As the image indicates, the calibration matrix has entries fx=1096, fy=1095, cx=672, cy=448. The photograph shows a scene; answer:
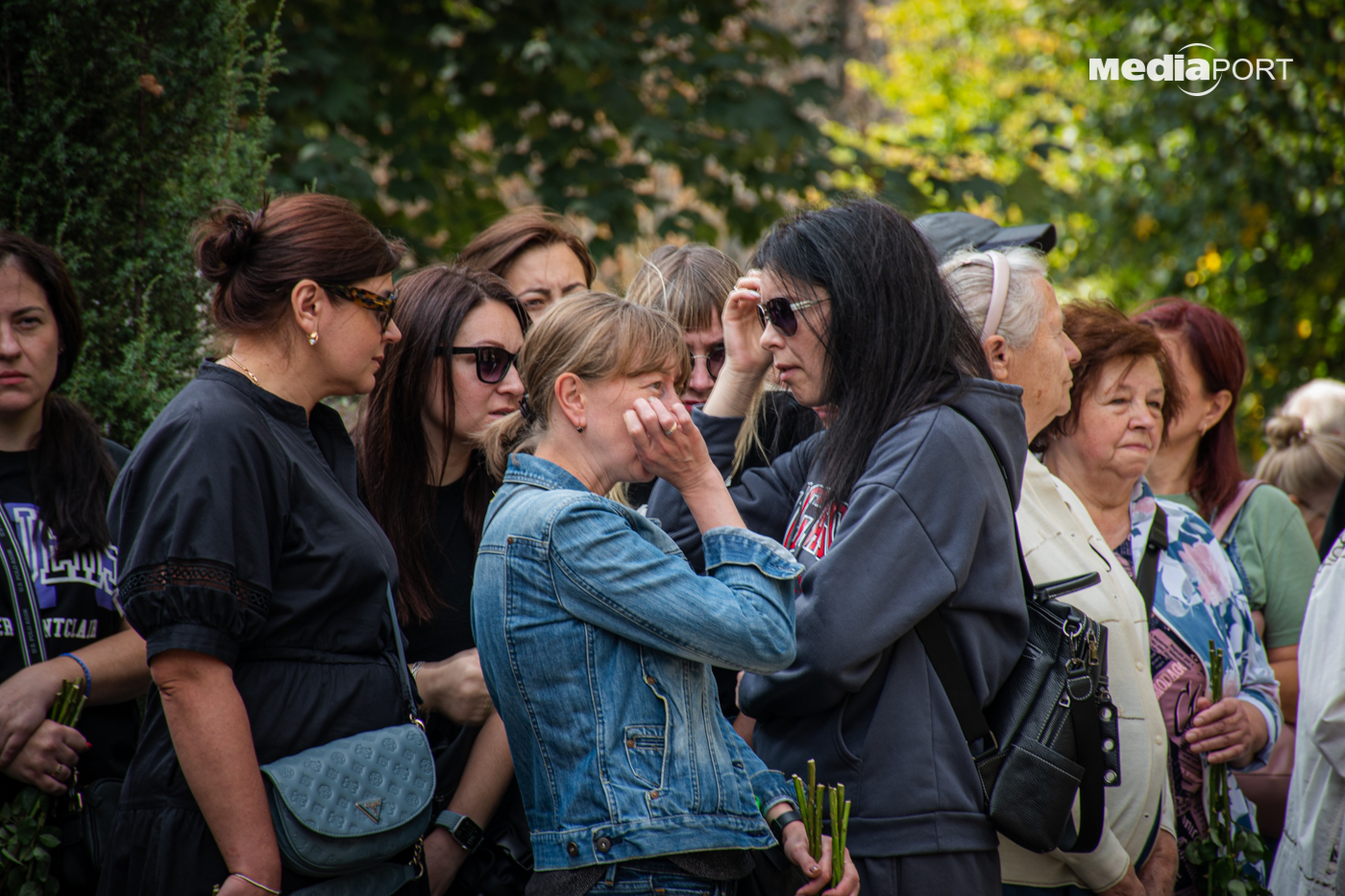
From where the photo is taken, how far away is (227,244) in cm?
238

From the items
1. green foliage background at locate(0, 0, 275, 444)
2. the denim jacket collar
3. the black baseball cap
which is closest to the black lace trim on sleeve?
the denim jacket collar

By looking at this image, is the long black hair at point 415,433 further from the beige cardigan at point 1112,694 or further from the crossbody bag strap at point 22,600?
the beige cardigan at point 1112,694

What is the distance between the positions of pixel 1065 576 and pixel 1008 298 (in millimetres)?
708

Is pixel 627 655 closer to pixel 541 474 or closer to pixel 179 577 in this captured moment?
pixel 541 474

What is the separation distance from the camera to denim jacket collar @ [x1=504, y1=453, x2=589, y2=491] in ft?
6.95

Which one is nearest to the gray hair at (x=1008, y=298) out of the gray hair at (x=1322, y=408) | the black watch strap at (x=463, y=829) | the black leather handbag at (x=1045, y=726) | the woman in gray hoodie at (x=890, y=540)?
the woman in gray hoodie at (x=890, y=540)

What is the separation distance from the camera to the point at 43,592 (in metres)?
Answer: 2.72

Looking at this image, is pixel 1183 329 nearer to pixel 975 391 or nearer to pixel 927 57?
pixel 975 391

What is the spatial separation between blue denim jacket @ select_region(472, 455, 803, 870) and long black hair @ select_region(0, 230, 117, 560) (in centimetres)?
135

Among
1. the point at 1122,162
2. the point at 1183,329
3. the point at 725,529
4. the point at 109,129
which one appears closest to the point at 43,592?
the point at 109,129

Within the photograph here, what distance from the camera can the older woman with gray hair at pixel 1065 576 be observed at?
2521mm

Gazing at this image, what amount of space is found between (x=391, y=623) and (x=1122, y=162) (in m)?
11.0

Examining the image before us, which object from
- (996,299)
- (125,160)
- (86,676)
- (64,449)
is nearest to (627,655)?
(996,299)

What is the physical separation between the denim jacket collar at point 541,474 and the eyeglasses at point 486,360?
0.92 metres
